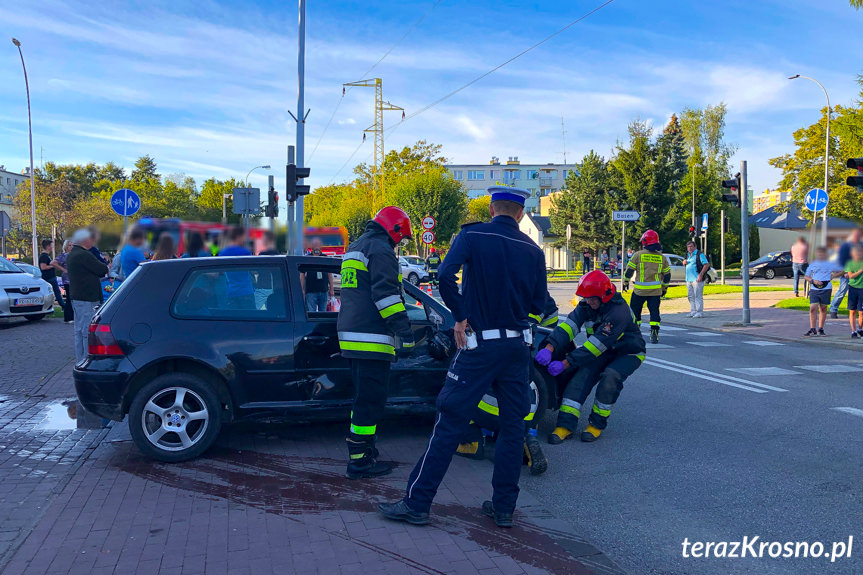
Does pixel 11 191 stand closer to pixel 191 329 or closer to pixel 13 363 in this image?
pixel 13 363

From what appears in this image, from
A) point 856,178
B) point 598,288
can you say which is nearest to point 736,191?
point 856,178

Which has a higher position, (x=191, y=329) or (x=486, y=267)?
(x=486, y=267)

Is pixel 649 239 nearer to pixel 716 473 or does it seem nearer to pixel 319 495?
pixel 716 473

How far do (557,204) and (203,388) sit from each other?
50092 mm

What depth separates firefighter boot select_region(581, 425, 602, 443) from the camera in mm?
5836

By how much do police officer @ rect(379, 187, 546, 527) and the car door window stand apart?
6.51ft

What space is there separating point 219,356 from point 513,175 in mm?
105784

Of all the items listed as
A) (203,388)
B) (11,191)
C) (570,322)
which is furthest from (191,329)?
(11,191)

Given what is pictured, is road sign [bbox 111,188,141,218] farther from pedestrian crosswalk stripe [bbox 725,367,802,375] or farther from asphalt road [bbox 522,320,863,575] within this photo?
pedestrian crosswalk stripe [bbox 725,367,802,375]

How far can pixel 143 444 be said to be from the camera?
512cm

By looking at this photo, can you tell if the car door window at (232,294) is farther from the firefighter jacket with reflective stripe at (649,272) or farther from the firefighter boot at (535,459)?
the firefighter jacket with reflective stripe at (649,272)

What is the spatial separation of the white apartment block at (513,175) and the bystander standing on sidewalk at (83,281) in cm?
9978

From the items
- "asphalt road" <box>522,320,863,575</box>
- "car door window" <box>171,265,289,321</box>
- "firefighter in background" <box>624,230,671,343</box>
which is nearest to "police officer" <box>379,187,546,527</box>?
"asphalt road" <box>522,320,863,575</box>

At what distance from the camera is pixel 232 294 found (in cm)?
543
